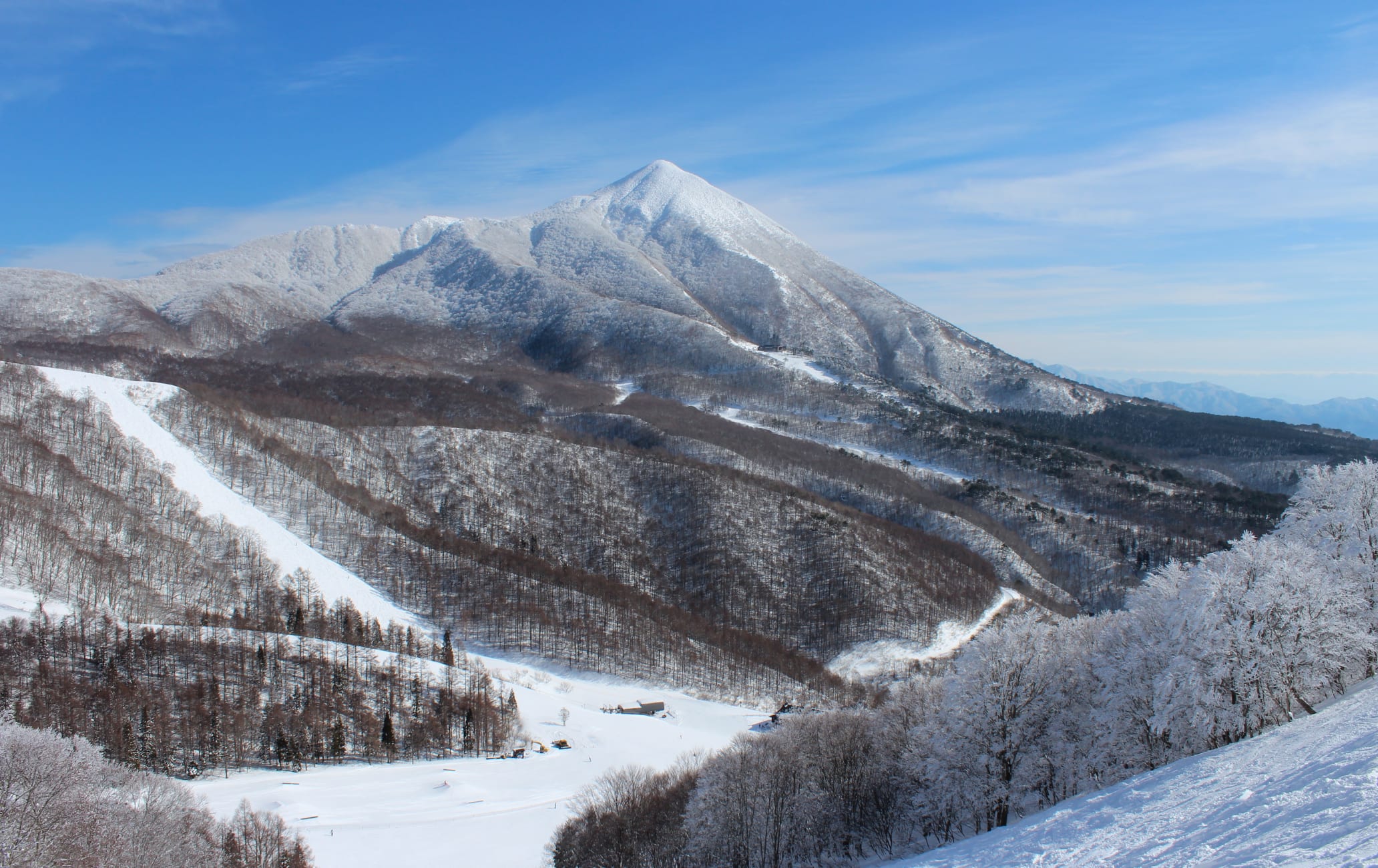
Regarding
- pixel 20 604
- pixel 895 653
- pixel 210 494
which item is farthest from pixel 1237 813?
pixel 210 494

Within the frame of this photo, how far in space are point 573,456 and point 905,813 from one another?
425 ft

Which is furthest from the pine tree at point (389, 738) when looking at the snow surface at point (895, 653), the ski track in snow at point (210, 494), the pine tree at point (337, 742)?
the snow surface at point (895, 653)

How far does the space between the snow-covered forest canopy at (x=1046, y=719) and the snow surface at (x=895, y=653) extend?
2389 inches

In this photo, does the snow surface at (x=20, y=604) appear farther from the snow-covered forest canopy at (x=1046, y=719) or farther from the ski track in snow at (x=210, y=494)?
the snow-covered forest canopy at (x=1046, y=719)

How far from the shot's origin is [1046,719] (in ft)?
141

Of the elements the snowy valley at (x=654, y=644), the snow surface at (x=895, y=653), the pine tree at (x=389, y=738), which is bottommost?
the snow surface at (x=895, y=653)

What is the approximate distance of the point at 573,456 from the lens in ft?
558

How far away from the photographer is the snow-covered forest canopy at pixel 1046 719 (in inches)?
1432

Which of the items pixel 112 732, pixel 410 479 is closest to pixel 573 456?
pixel 410 479

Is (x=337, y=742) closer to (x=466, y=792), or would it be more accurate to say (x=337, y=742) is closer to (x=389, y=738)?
(x=389, y=738)

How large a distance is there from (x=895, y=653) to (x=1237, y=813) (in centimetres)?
9038

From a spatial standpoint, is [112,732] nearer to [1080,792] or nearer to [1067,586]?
[1080,792]

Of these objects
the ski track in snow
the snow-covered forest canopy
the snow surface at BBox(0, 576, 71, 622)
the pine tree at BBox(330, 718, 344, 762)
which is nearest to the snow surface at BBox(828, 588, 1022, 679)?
the ski track in snow

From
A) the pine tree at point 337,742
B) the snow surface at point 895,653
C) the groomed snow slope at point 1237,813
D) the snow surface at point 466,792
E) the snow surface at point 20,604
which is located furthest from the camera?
the snow surface at point 895,653
